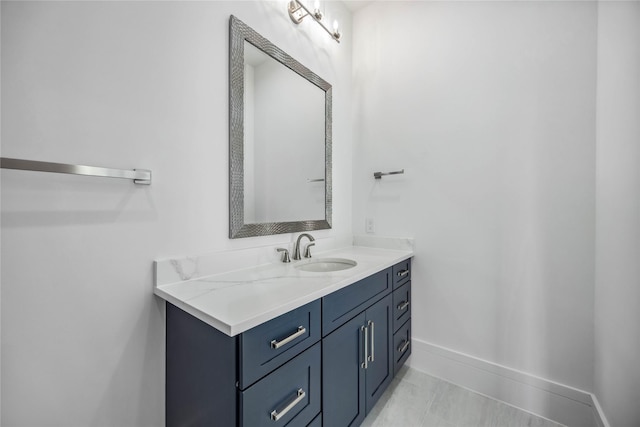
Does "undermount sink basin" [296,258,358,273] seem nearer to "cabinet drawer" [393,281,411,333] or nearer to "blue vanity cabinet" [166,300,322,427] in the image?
"cabinet drawer" [393,281,411,333]

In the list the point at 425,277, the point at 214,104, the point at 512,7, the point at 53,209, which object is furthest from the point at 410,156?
the point at 53,209

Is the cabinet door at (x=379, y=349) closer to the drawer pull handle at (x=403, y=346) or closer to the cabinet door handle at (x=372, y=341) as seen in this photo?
the cabinet door handle at (x=372, y=341)

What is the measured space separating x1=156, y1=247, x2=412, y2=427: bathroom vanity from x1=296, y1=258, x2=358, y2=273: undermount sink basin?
0.52ft

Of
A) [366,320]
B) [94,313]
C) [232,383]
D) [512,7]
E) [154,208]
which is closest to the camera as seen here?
[232,383]

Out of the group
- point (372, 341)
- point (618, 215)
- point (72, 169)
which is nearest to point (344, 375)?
point (372, 341)

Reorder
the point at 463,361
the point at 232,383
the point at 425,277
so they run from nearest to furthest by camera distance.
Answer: the point at 232,383, the point at 463,361, the point at 425,277

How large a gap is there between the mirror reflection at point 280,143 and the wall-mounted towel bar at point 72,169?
47cm

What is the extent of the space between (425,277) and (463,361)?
0.54 metres

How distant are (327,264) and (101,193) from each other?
3.70 ft

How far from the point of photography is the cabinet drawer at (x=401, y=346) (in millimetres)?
1555

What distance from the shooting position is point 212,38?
3.72 feet

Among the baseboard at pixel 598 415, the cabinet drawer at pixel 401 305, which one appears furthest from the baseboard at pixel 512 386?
the cabinet drawer at pixel 401 305

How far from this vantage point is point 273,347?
2.55 feet

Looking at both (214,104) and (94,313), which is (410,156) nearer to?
(214,104)
